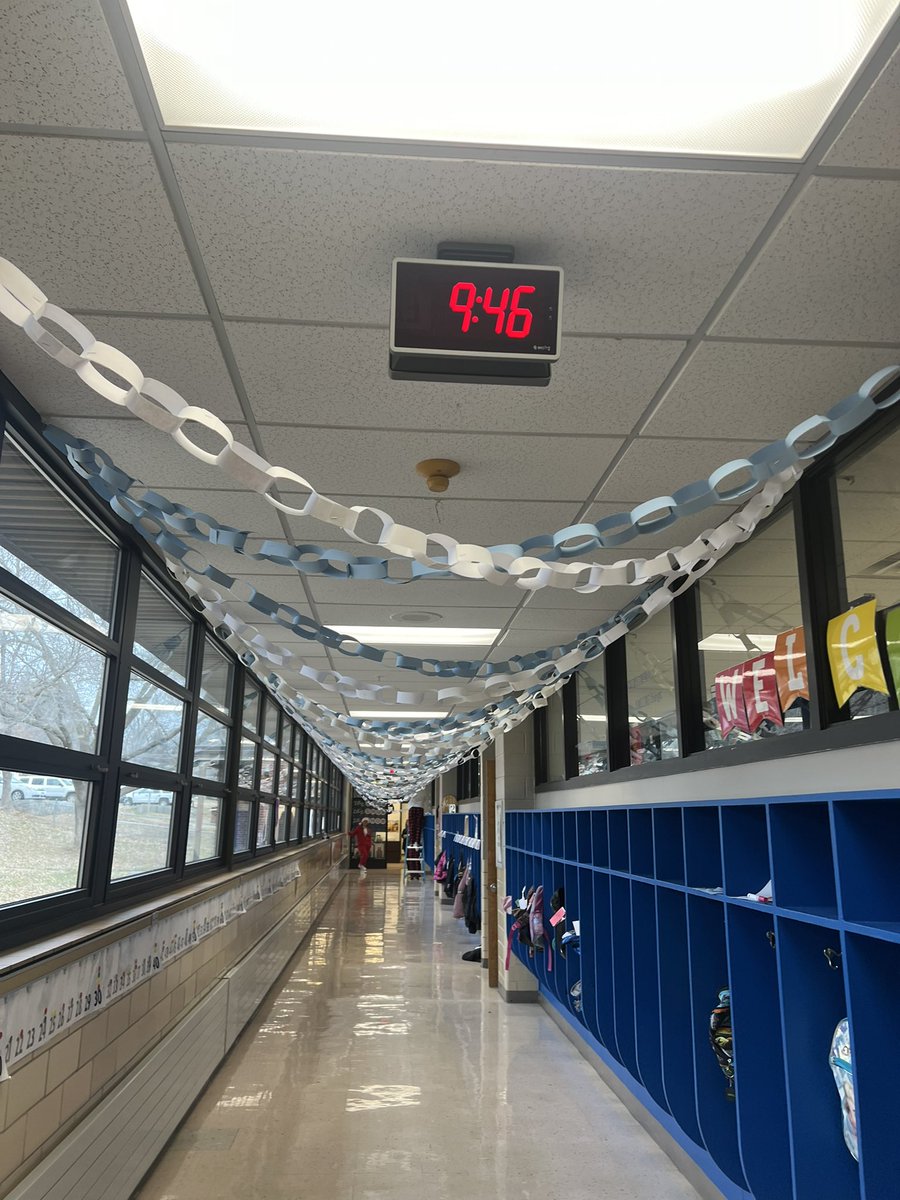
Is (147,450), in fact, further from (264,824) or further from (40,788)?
(264,824)


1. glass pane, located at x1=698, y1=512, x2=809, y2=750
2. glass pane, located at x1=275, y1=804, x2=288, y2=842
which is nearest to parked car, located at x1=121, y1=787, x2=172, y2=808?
glass pane, located at x1=698, y1=512, x2=809, y2=750

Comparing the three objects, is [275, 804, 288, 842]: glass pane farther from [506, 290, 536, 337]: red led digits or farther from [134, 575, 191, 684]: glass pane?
[506, 290, 536, 337]: red led digits

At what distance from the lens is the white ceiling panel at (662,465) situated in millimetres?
2955

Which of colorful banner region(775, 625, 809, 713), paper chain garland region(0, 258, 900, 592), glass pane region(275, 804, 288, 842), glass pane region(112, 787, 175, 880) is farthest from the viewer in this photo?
glass pane region(275, 804, 288, 842)

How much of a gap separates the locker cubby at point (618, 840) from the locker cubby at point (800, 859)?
164 centimetres

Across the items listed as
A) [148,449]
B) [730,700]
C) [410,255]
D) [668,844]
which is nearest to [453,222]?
[410,255]

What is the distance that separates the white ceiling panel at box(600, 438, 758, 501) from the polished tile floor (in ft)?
8.98

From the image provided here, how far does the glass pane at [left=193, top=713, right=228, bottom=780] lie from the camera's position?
5.88 meters

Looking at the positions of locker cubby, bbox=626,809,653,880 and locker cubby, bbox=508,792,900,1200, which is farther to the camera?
locker cubby, bbox=626,809,653,880

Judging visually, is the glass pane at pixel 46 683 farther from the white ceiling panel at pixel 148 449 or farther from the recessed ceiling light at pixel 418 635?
the recessed ceiling light at pixel 418 635

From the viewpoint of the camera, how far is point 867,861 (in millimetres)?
2164

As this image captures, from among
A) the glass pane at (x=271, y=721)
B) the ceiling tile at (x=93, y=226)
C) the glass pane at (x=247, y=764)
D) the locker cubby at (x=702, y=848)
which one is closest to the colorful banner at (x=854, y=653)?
the locker cubby at (x=702, y=848)

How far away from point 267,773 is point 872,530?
763 cm

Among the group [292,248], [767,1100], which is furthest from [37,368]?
[767,1100]
